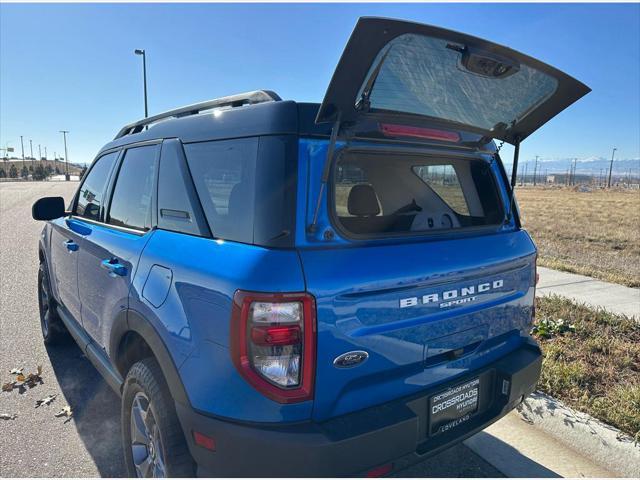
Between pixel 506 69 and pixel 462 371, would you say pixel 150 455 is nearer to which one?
pixel 462 371

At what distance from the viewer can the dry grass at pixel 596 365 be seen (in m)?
3.08

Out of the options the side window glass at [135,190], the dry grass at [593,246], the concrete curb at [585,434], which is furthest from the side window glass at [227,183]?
the dry grass at [593,246]

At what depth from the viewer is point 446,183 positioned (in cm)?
303

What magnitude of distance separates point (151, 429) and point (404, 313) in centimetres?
131

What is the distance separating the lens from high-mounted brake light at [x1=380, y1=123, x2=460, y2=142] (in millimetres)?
2105

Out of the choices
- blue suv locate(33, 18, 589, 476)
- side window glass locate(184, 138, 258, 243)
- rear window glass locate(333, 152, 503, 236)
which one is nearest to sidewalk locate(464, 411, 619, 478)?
blue suv locate(33, 18, 589, 476)

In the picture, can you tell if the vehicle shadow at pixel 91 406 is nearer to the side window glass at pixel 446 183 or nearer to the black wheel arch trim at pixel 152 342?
the black wheel arch trim at pixel 152 342

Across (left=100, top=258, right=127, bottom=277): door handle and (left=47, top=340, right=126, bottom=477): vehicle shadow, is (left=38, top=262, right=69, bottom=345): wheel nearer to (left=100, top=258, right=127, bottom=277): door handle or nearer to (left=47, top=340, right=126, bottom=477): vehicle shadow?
(left=47, top=340, right=126, bottom=477): vehicle shadow

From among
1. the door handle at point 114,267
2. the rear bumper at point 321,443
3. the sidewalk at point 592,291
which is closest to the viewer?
the rear bumper at point 321,443

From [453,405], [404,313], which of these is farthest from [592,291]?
[404,313]

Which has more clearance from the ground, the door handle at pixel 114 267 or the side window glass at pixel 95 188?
the side window glass at pixel 95 188

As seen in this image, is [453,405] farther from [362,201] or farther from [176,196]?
[176,196]

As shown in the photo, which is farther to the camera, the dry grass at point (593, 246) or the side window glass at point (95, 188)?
the dry grass at point (593, 246)

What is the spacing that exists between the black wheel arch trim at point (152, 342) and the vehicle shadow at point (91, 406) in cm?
71
